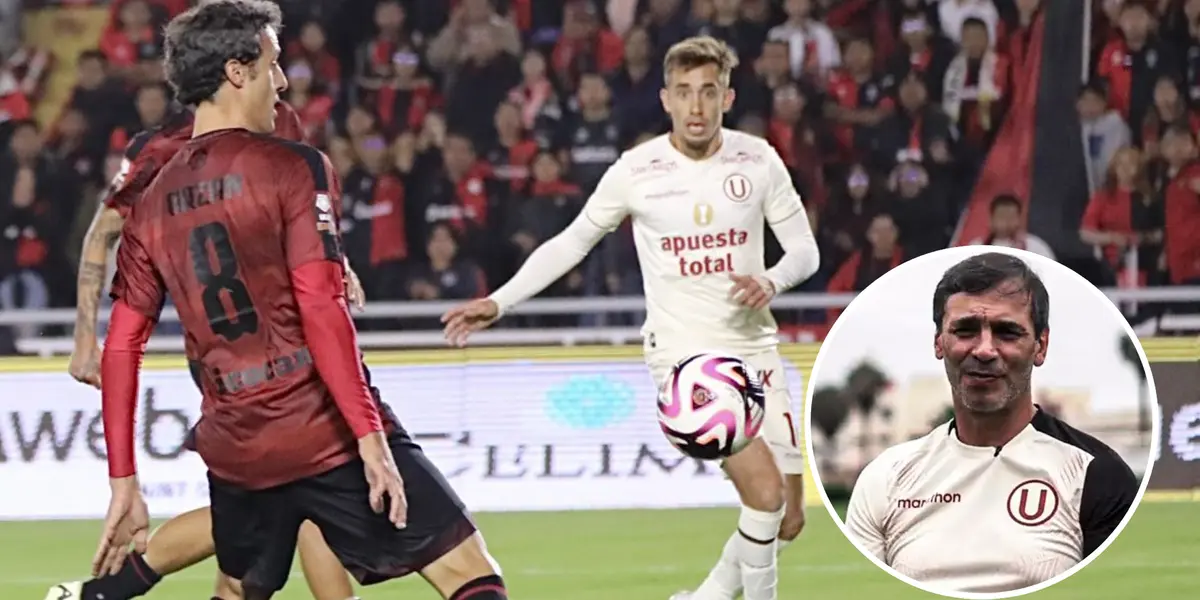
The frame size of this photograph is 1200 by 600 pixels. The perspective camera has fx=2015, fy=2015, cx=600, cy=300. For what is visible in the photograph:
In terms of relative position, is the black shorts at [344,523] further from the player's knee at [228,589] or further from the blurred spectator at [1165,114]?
the blurred spectator at [1165,114]

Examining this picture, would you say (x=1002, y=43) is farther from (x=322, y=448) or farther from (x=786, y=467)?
(x=322, y=448)

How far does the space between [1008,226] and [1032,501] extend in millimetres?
9053

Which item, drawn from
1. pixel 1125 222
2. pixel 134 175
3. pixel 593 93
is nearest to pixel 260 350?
pixel 134 175

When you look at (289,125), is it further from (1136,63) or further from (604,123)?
(1136,63)

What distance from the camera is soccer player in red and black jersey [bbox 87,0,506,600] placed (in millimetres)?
4641

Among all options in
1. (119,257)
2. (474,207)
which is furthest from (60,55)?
(119,257)

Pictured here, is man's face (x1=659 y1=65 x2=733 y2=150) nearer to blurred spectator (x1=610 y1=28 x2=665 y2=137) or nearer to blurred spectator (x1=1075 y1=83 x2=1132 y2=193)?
blurred spectator (x1=610 y1=28 x2=665 y2=137)

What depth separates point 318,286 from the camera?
4629 mm

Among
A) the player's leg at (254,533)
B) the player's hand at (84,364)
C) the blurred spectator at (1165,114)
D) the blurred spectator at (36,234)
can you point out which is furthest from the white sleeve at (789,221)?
the blurred spectator at (36,234)

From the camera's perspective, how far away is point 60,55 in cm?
1605

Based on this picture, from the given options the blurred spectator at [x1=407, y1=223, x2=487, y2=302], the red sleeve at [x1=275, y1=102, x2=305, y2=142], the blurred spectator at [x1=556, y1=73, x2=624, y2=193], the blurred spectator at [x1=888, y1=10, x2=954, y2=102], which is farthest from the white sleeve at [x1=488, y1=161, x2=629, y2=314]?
the blurred spectator at [x1=888, y1=10, x2=954, y2=102]

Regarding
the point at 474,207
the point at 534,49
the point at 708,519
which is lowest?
the point at 708,519

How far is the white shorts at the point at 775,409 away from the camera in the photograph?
752 cm

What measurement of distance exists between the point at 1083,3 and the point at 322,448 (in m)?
10.4
